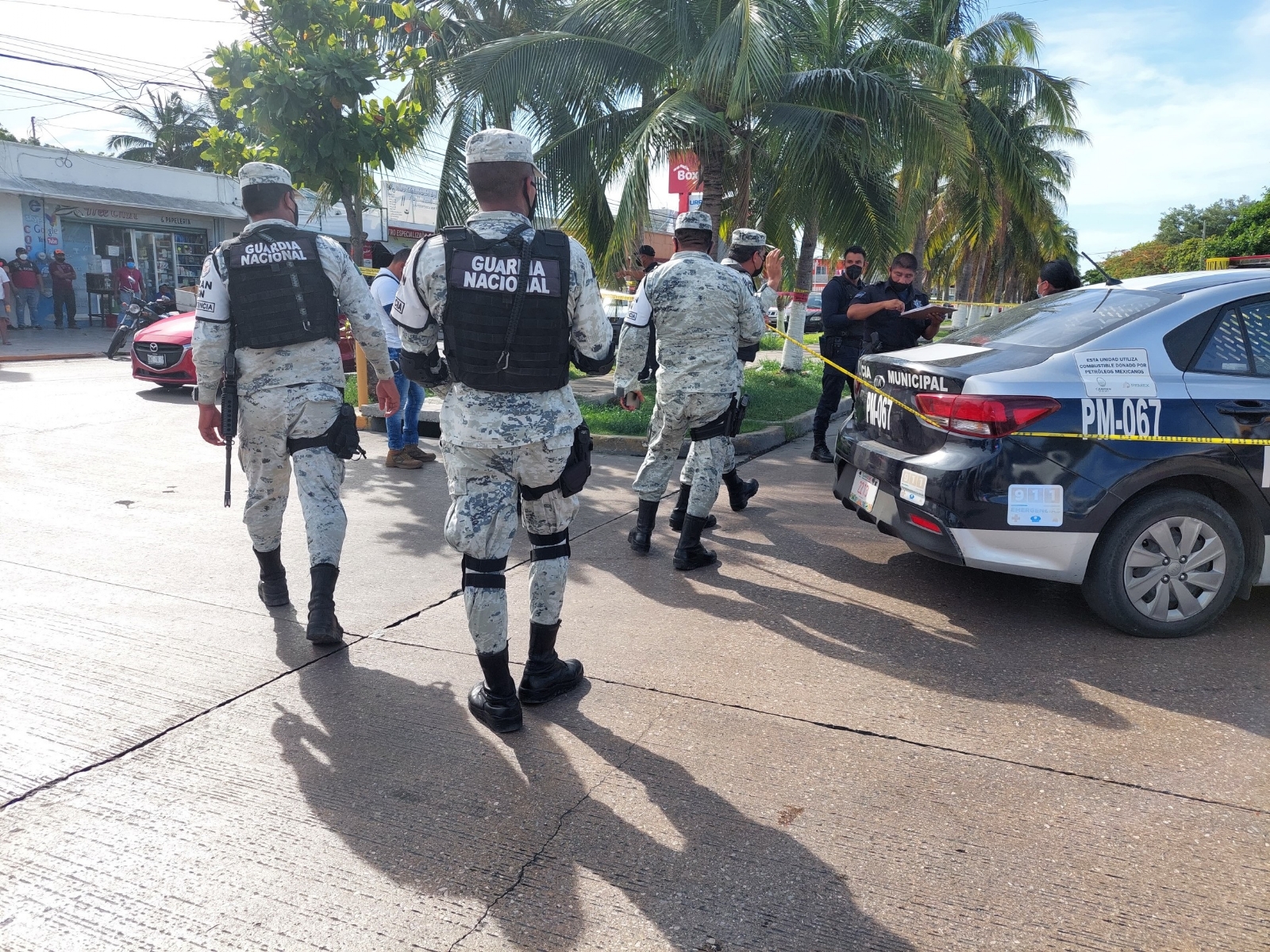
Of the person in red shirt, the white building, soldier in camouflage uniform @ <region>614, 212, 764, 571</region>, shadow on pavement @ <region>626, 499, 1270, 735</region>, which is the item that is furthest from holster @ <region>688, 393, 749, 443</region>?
the person in red shirt

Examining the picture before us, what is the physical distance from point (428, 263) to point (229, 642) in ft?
6.43

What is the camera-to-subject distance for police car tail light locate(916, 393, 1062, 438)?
389 cm

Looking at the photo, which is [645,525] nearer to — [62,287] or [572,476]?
[572,476]

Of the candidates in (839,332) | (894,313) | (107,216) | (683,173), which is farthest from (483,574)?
(107,216)

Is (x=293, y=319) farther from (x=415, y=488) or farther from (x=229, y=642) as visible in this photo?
(x=415, y=488)

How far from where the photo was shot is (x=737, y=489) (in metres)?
6.29

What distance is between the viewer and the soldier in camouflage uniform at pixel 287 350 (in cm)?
397

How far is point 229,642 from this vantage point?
4.01 metres

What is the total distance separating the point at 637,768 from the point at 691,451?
2.42 meters

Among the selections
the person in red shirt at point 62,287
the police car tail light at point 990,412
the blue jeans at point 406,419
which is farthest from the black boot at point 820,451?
the person in red shirt at point 62,287

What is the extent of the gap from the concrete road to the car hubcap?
18cm

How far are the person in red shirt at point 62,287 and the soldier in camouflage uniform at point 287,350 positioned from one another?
20781 millimetres

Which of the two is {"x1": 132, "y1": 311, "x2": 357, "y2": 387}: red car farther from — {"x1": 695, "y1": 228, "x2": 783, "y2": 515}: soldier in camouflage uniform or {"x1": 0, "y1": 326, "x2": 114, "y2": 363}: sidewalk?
{"x1": 695, "y1": 228, "x2": 783, "y2": 515}: soldier in camouflage uniform

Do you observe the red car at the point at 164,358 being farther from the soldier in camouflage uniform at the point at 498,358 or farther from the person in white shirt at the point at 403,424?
the soldier in camouflage uniform at the point at 498,358
